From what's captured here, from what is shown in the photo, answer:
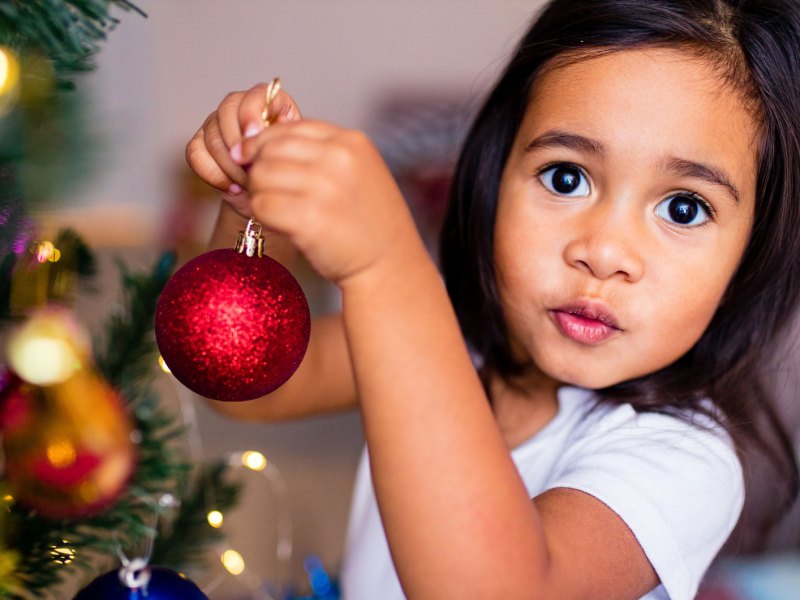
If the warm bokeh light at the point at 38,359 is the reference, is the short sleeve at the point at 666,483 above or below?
below

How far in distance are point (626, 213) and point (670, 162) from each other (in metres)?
0.05

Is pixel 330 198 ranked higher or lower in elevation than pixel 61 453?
higher

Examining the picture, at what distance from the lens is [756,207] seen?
2.35ft

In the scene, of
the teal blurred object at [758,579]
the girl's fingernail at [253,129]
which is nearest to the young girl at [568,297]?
the girl's fingernail at [253,129]

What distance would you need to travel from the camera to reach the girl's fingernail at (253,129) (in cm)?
45

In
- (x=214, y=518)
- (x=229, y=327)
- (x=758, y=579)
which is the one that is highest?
(x=229, y=327)

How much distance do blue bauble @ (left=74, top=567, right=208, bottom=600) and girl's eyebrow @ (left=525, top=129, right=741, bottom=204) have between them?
420mm

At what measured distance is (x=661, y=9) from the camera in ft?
2.29

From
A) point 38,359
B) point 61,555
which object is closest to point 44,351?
point 38,359

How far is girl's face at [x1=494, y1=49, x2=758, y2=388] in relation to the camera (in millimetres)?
646

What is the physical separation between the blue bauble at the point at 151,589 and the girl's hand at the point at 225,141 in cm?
24

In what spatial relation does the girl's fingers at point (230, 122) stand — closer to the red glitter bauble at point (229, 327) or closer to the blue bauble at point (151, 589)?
the red glitter bauble at point (229, 327)

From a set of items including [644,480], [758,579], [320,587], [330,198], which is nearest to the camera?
[330,198]

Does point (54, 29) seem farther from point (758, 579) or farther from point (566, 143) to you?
point (758, 579)
